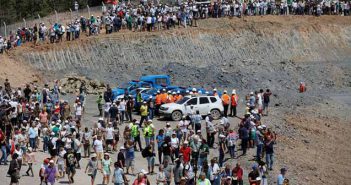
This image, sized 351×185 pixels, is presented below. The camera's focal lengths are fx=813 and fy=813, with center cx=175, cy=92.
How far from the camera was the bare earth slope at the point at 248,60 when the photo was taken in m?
49.5

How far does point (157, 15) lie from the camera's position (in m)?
61.2

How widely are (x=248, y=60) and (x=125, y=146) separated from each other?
28.8 m

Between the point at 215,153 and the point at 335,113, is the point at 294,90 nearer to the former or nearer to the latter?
the point at 335,113

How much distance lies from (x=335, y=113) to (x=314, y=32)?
1837 cm

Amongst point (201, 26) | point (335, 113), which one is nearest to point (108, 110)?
point (335, 113)

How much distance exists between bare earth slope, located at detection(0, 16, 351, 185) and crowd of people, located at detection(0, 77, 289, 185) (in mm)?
7078

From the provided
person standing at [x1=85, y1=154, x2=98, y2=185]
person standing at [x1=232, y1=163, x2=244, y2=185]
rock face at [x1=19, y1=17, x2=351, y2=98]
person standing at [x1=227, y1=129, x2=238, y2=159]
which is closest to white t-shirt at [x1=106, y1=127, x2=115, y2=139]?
person standing at [x1=227, y1=129, x2=238, y2=159]

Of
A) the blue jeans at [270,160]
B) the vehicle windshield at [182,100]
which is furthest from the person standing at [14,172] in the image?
the vehicle windshield at [182,100]

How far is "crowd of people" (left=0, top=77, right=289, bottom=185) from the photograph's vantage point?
3033cm

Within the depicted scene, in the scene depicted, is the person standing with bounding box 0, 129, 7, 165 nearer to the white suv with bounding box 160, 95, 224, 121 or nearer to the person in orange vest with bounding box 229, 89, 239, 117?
the white suv with bounding box 160, 95, 224, 121

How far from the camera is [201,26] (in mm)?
62969

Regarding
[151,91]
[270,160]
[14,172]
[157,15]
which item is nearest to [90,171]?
[14,172]

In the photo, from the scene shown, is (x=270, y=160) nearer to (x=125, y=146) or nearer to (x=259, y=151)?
(x=259, y=151)

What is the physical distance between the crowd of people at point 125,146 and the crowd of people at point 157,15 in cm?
1580
